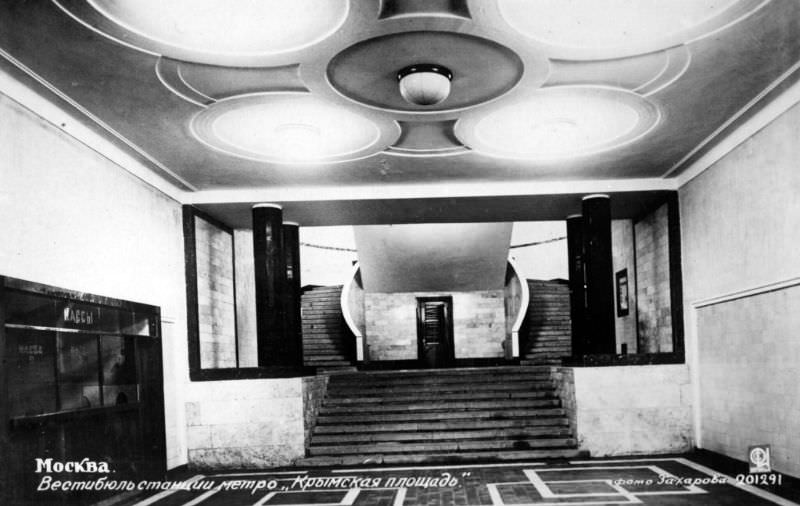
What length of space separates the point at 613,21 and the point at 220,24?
10.3ft

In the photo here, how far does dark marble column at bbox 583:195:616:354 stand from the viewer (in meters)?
10.4

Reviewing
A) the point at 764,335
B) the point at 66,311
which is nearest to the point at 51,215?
the point at 66,311

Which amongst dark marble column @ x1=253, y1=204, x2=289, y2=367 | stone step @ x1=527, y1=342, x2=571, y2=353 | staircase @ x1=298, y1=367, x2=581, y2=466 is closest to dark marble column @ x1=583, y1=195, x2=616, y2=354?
staircase @ x1=298, y1=367, x2=581, y2=466

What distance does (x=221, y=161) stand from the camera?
8977 millimetres

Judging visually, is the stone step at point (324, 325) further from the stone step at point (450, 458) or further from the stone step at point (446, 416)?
the stone step at point (450, 458)

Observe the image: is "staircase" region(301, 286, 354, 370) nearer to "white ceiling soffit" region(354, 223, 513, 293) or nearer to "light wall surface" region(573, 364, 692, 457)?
"white ceiling soffit" region(354, 223, 513, 293)

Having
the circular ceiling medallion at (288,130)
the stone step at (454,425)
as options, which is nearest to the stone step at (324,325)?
the stone step at (454,425)

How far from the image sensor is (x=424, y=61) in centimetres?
599

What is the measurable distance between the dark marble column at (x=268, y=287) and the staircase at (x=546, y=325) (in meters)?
7.53

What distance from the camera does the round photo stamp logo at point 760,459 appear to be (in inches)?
296

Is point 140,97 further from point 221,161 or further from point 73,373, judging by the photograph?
point 73,373

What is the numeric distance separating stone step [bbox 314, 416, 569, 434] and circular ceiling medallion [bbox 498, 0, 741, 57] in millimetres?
6463

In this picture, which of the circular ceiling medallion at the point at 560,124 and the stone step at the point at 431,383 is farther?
the stone step at the point at 431,383

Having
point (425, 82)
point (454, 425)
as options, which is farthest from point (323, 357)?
point (425, 82)
